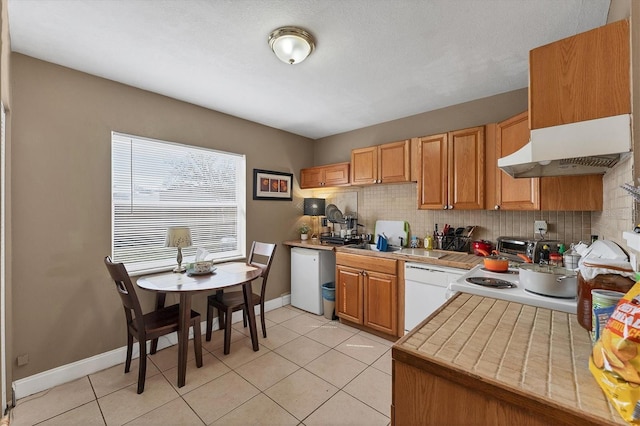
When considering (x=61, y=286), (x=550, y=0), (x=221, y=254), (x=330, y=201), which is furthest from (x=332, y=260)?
(x=550, y=0)

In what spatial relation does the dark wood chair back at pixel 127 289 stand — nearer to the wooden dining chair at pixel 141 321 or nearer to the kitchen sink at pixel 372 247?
the wooden dining chair at pixel 141 321

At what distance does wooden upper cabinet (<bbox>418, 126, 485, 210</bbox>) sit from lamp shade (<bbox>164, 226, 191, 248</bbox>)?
2.39m

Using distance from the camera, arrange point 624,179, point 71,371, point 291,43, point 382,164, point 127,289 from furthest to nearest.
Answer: point 382,164 → point 71,371 → point 127,289 → point 291,43 → point 624,179

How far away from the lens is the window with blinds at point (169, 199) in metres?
2.48

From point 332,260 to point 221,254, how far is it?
4.65 ft

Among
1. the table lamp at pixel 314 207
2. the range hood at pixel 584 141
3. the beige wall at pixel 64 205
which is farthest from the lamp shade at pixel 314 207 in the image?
the range hood at pixel 584 141

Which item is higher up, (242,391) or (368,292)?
(368,292)

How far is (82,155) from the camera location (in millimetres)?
2211

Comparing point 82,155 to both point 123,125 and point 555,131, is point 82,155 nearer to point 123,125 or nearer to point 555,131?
point 123,125

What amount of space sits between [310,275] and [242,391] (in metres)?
1.64

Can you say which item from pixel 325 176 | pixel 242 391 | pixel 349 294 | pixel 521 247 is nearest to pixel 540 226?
pixel 521 247

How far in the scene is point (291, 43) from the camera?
176cm

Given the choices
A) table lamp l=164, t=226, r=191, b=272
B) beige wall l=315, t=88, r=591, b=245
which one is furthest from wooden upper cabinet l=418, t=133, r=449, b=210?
table lamp l=164, t=226, r=191, b=272

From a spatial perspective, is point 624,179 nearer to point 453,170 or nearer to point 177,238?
point 453,170
